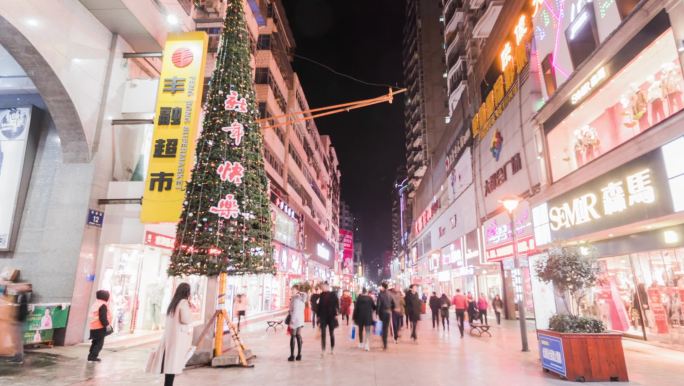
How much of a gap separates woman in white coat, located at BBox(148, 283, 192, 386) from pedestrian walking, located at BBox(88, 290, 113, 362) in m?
4.36

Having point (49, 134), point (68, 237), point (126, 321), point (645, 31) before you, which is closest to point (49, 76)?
point (49, 134)

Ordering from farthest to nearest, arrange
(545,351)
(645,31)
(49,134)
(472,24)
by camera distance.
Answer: (472,24)
(49,134)
(645,31)
(545,351)

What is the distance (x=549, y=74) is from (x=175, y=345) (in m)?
14.3

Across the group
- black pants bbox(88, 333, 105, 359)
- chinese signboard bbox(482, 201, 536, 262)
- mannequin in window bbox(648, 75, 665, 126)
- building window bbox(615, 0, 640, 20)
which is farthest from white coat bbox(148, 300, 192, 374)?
chinese signboard bbox(482, 201, 536, 262)

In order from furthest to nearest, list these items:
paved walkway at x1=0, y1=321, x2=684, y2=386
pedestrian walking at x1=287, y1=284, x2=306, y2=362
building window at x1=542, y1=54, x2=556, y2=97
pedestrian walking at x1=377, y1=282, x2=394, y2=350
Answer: building window at x1=542, y1=54, x2=556, y2=97 < pedestrian walking at x1=377, y1=282, x2=394, y2=350 < pedestrian walking at x1=287, y1=284, x2=306, y2=362 < paved walkway at x1=0, y1=321, x2=684, y2=386

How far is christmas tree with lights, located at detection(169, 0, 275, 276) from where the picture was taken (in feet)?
27.9

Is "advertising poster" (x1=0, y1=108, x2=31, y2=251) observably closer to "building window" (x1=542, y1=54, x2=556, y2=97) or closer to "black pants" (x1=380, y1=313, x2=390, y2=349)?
"black pants" (x1=380, y1=313, x2=390, y2=349)

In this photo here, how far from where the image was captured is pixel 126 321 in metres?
13.1

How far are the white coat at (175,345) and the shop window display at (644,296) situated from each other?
1203 cm

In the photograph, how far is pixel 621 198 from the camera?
30.6 feet

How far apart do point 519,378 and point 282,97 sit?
101ft

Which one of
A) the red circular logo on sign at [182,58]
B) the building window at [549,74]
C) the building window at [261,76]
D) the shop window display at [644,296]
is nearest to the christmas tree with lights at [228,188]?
the red circular logo on sign at [182,58]

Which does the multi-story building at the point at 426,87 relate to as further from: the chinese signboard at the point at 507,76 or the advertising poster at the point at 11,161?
the advertising poster at the point at 11,161

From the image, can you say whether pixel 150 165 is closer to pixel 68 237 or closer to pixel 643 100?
pixel 68 237
